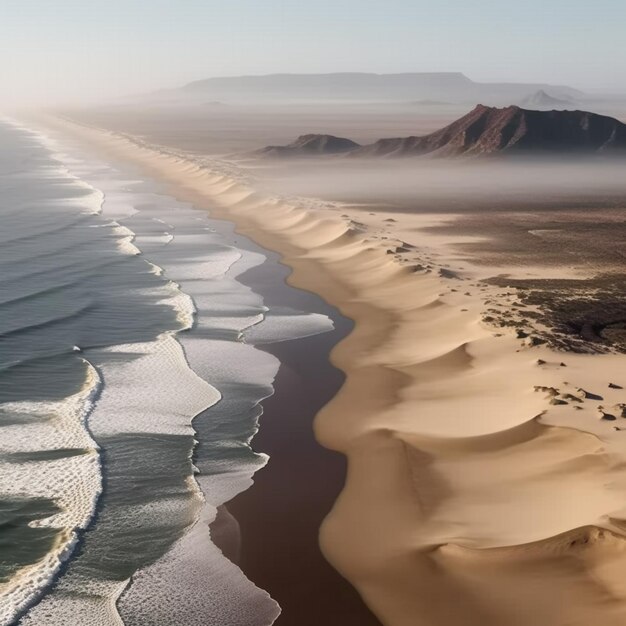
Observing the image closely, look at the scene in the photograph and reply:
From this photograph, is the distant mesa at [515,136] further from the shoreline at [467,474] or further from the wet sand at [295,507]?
the wet sand at [295,507]

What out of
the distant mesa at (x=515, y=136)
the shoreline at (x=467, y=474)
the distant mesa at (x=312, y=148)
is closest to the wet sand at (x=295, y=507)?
the shoreline at (x=467, y=474)

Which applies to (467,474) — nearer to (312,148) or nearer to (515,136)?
(515,136)

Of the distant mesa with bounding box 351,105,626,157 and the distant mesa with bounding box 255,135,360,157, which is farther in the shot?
the distant mesa with bounding box 255,135,360,157

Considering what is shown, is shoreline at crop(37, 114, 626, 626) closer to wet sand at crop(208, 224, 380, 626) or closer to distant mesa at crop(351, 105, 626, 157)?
wet sand at crop(208, 224, 380, 626)

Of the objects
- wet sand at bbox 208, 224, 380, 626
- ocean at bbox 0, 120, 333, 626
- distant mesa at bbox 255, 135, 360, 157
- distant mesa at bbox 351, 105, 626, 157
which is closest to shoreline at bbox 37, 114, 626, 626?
wet sand at bbox 208, 224, 380, 626

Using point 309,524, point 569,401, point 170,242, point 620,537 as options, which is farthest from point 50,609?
point 170,242

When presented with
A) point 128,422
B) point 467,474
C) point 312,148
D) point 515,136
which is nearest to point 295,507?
point 467,474
